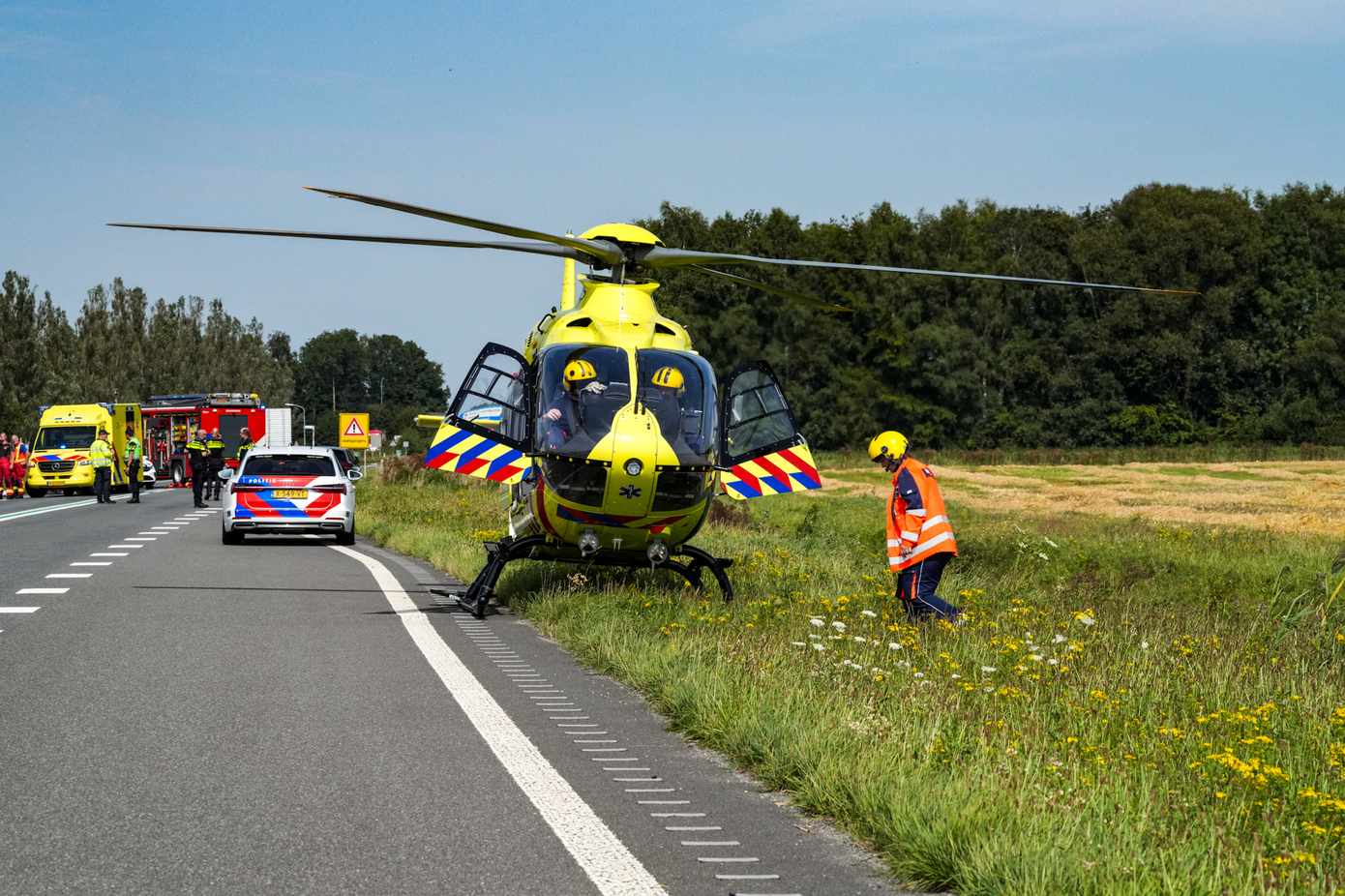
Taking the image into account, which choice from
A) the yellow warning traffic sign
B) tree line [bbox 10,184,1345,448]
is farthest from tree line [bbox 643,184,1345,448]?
the yellow warning traffic sign

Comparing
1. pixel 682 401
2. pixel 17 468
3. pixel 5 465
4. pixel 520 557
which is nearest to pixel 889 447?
pixel 682 401

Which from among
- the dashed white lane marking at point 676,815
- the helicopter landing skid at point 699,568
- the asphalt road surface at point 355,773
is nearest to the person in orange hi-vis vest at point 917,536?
the helicopter landing skid at point 699,568

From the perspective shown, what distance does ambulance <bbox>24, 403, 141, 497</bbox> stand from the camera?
156ft

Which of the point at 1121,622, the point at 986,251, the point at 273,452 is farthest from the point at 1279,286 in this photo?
the point at 1121,622

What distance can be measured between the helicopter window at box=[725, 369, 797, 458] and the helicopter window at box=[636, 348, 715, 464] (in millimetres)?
437

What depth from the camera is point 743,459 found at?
1427 cm

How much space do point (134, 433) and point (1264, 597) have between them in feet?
140

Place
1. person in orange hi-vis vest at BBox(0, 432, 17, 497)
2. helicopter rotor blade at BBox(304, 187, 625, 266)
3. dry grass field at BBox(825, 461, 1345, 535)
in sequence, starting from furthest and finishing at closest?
person in orange hi-vis vest at BBox(0, 432, 17, 497), dry grass field at BBox(825, 461, 1345, 535), helicopter rotor blade at BBox(304, 187, 625, 266)

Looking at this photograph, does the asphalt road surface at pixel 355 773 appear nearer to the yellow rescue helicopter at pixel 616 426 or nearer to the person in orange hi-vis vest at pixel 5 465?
the yellow rescue helicopter at pixel 616 426

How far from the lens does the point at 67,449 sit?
157 ft

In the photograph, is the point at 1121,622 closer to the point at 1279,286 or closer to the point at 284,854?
the point at 284,854

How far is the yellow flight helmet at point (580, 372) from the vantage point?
13430 mm

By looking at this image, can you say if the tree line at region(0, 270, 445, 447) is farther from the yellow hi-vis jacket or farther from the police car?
the police car

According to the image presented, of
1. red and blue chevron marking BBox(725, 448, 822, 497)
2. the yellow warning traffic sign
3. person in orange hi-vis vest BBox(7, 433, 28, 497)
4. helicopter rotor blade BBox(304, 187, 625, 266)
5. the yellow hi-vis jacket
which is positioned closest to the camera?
helicopter rotor blade BBox(304, 187, 625, 266)
